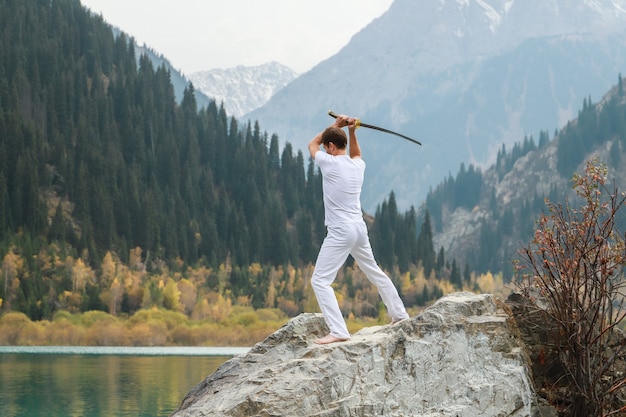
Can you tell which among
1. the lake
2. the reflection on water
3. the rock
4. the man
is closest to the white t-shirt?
the man

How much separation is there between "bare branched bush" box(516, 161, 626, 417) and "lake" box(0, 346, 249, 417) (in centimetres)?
1941

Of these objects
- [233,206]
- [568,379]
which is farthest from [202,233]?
[568,379]

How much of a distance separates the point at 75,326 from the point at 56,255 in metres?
23.5

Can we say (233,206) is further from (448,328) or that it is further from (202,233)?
(448,328)

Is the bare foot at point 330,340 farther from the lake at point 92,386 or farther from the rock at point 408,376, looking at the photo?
the lake at point 92,386

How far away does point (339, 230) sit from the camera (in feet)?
51.3

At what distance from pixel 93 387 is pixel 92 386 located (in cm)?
65

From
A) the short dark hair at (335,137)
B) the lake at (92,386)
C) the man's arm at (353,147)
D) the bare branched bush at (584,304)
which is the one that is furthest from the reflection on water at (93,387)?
the short dark hair at (335,137)

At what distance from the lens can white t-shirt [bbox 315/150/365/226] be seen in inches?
620

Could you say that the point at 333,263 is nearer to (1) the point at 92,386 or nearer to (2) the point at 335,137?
(2) the point at 335,137

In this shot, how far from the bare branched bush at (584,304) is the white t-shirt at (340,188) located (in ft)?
8.89

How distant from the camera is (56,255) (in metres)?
135

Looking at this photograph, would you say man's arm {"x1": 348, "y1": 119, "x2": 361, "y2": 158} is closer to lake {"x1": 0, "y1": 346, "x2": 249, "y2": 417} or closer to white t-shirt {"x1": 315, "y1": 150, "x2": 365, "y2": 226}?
white t-shirt {"x1": 315, "y1": 150, "x2": 365, "y2": 226}

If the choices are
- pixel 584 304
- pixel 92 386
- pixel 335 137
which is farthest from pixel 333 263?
pixel 92 386
